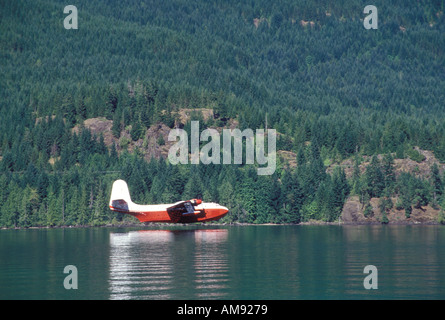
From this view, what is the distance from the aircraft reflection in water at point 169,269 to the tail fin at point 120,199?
142 ft

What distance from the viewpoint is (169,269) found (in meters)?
88.4

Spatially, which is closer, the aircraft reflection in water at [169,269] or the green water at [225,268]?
the green water at [225,268]

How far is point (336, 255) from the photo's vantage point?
338 ft

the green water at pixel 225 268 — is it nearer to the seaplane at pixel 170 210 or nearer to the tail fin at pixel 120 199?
the seaplane at pixel 170 210

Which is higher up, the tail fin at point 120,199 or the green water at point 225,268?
the tail fin at point 120,199

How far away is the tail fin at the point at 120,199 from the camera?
175 meters

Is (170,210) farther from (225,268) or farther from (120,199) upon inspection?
(225,268)

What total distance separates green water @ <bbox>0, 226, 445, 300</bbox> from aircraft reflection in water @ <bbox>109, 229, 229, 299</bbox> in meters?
0.11

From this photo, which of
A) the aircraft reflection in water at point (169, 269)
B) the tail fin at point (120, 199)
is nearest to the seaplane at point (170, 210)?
the tail fin at point (120, 199)

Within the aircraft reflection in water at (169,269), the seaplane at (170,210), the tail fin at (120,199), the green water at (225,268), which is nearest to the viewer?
the green water at (225,268)

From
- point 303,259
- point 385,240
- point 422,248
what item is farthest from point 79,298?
point 385,240

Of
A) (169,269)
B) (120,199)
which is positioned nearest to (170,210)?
(120,199)
